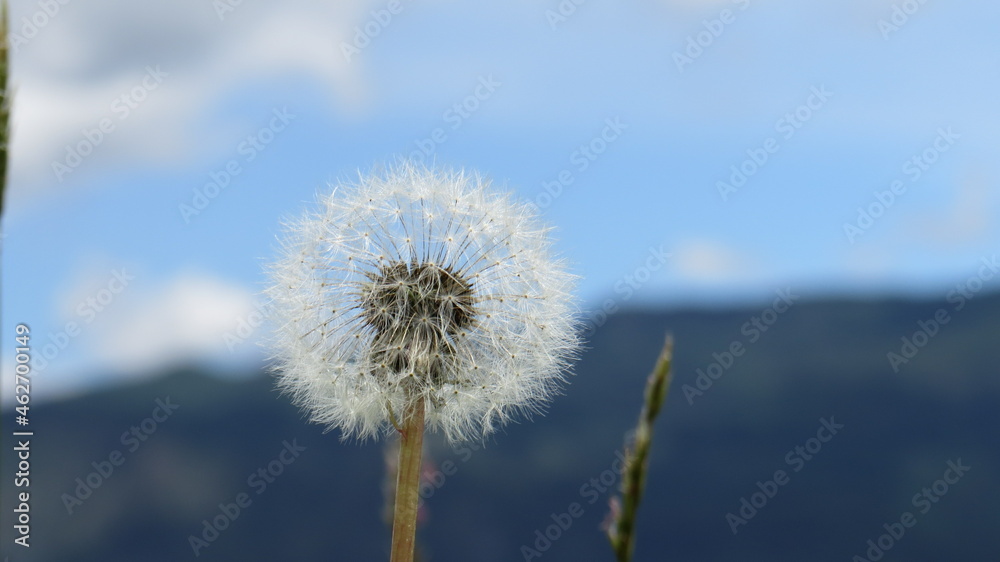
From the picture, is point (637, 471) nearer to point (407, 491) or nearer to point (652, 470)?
point (407, 491)

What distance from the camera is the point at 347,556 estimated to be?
16038 cm

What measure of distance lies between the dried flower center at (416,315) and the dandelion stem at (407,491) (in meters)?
0.48

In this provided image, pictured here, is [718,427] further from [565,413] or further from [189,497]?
[189,497]

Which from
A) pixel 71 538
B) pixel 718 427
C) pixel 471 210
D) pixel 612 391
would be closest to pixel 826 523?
pixel 718 427

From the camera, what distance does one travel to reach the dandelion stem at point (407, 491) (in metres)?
5.45

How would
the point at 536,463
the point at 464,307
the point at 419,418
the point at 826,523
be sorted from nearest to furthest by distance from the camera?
the point at 419,418 < the point at 464,307 < the point at 826,523 < the point at 536,463

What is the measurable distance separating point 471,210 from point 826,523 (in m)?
161

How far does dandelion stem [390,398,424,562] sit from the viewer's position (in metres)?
5.45

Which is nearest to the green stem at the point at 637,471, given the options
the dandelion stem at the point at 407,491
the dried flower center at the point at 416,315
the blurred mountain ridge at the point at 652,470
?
the dandelion stem at the point at 407,491

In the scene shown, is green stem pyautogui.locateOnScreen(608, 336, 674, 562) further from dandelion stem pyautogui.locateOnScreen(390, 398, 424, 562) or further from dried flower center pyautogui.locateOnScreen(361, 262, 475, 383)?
dried flower center pyautogui.locateOnScreen(361, 262, 475, 383)

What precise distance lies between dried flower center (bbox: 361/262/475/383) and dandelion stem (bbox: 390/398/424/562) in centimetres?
48

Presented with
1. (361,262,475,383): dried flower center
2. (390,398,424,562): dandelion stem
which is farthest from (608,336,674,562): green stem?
(361,262,475,383): dried flower center

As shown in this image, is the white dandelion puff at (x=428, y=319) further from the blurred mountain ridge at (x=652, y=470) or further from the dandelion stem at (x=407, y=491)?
the blurred mountain ridge at (x=652, y=470)

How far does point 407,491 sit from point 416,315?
4.27 ft
